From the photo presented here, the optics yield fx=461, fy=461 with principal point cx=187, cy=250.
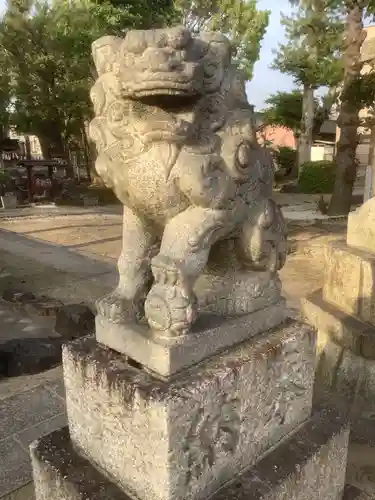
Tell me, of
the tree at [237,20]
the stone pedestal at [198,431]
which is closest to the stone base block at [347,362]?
the stone pedestal at [198,431]

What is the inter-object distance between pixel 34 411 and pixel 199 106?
1.78 m

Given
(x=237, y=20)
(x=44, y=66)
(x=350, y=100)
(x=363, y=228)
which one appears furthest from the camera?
(x=237, y=20)

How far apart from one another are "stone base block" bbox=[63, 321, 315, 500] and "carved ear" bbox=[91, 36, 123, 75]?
83cm

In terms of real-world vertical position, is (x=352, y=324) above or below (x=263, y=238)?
below

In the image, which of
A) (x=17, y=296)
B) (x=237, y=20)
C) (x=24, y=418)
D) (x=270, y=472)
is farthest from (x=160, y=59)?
(x=237, y=20)

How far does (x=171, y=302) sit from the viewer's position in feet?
4.00

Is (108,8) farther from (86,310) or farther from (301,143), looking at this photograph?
(86,310)

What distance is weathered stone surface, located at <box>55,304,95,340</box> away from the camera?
3.79 metres

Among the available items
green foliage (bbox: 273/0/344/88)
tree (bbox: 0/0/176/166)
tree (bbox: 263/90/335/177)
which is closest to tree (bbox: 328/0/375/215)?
green foliage (bbox: 273/0/344/88)

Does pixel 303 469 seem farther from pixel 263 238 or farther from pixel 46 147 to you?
pixel 46 147

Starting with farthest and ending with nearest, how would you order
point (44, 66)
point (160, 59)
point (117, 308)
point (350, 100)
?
1. point (44, 66)
2. point (350, 100)
3. point (117, 308)
4. point (160, 59)

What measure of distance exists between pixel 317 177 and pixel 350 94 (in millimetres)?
7401

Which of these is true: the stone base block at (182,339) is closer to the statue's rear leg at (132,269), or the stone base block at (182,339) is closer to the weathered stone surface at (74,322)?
the statue's rear leg at (132,269)

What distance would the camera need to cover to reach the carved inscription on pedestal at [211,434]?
1.25 metres
